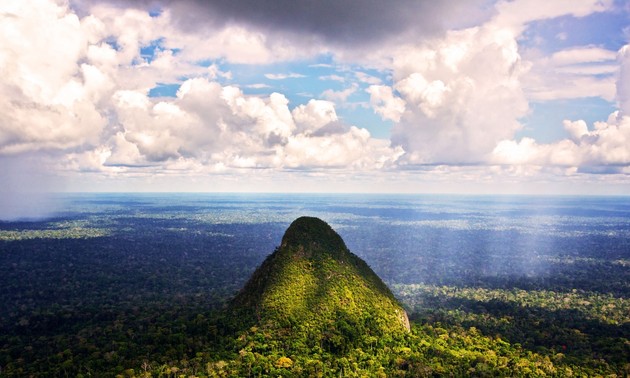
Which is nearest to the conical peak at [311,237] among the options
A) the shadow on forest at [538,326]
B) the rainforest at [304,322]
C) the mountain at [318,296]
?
the mountain at [318,296]

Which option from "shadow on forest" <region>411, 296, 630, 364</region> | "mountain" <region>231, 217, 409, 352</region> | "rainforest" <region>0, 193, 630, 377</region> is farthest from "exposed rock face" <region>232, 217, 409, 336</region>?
"shadow on forest" <region>411, 296, 630, 364</region>

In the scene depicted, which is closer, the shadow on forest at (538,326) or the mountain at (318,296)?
the mountain at (318,296)

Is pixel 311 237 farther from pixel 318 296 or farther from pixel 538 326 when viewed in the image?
pixel 538 326

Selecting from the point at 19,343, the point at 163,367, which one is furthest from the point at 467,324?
the point at 19,343

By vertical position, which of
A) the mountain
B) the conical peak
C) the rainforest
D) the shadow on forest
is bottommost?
the shadow on forest

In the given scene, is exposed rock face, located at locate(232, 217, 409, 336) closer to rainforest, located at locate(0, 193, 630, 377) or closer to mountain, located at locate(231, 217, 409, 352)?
mountain, located at locate(231, 217, 409, 352)

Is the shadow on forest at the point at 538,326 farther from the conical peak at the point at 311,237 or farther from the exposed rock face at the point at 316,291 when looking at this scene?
the conical peak at the point at 311,237

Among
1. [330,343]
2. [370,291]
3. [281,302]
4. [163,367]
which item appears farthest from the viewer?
[370,291]

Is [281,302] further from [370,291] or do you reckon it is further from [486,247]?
[486,247]

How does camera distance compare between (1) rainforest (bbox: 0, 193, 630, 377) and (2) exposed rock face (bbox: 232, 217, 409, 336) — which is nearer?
(1) rainforest (bbox: 0, 193, 630, 377)
